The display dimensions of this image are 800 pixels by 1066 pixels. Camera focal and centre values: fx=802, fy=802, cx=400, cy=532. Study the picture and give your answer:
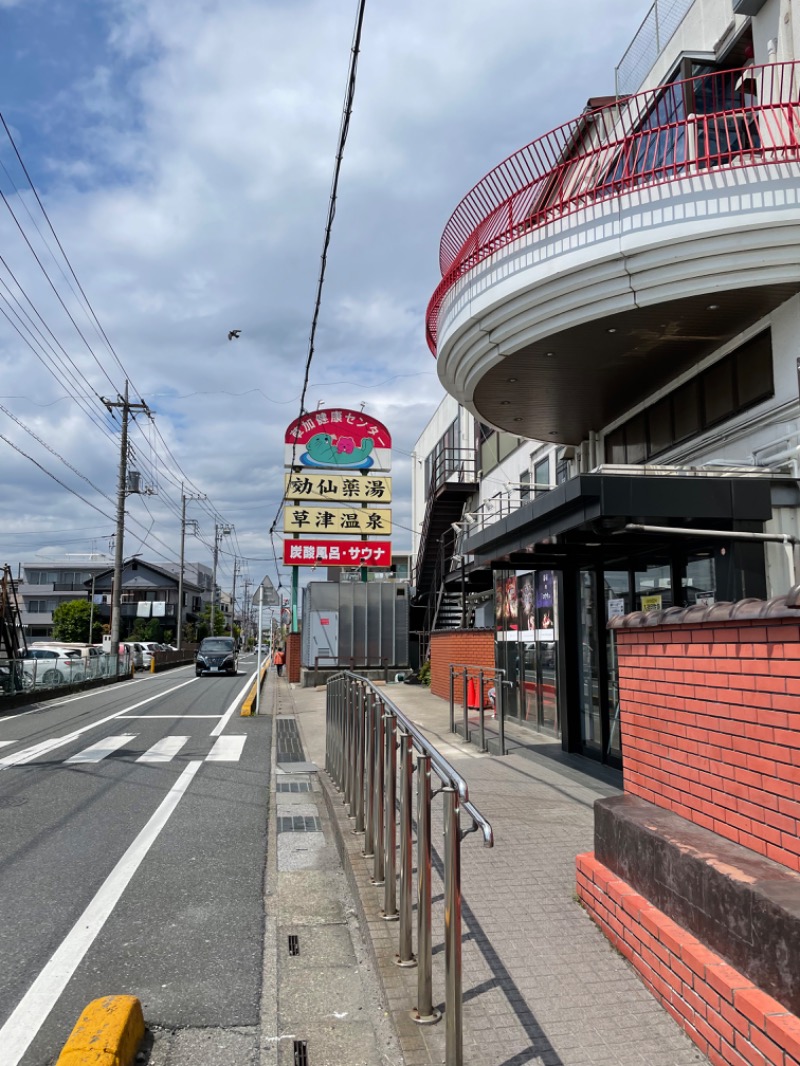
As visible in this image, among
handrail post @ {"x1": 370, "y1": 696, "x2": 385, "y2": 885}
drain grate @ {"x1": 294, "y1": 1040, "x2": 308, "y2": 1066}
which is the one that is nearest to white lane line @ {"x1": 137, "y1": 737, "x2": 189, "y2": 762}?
handrail post @ {"x1": 370, "y1": 696, "x2": 385, "y2": 885}

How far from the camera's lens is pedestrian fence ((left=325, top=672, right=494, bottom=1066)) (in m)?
3.08

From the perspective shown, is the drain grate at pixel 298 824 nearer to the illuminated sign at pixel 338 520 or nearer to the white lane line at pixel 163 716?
the white lane line at pixel 163 716

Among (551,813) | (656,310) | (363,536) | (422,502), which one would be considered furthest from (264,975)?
(422,502)

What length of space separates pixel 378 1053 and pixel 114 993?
1.52 metres

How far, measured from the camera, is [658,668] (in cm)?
450

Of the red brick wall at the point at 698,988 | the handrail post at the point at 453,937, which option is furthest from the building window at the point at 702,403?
the handrail post at the point at 453,937

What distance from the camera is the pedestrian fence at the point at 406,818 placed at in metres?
3.08

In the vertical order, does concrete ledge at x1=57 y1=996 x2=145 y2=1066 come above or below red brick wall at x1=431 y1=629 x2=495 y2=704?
below

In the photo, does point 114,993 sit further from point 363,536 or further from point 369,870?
point 363,536

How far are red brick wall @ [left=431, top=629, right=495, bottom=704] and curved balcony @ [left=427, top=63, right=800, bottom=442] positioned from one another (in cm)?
716

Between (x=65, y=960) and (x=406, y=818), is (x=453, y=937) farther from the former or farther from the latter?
(x=65, y=960)

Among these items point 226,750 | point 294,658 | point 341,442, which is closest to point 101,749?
point 226,750

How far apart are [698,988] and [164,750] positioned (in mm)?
10712

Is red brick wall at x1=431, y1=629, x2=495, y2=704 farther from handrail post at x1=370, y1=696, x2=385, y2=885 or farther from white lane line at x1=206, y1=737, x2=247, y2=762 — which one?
handrail post at x1=370, y1=696, x2=385, y2=885
